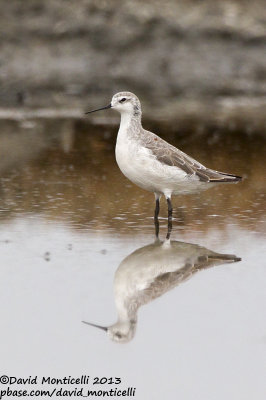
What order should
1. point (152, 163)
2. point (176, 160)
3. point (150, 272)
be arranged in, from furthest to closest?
1. point (176, 160)
2. point (152, 163)
3. point (150, 272)

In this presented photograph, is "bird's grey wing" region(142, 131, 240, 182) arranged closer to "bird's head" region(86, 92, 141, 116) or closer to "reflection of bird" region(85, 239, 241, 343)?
"bird's head" region(86, 92, 141, 116)

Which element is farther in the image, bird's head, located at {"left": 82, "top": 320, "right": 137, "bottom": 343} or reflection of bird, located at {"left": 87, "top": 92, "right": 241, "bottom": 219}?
reflection of bird, located at {"left": 87, "top": 92, "right": 241, "bottom": 219}

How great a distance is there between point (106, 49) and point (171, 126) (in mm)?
7296

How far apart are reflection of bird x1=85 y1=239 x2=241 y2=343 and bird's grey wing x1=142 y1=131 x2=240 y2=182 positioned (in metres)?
1.27

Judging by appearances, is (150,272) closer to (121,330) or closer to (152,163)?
(121,330)

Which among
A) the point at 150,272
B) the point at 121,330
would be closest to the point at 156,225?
the point at 150,272

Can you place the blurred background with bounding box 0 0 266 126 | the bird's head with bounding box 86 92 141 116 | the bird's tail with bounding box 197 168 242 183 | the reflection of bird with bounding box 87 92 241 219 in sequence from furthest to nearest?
the blurred background with bounding box 0 0 266 126 → the bird's head with bounding box 86 92 141 116 → the bird's tail with bounding box 197 168 242 183 → the reflection of bird with bounding box 87 92 241 219

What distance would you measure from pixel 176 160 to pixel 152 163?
0.42m

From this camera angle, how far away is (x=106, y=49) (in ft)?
85.9

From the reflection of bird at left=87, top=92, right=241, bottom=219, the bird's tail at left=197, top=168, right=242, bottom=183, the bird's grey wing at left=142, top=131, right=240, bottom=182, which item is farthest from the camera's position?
the bird's tail at left=197, top=168, right=242, bottom=183

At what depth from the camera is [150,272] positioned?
9117mm

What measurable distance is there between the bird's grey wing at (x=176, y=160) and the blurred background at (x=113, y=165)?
537 millimetres

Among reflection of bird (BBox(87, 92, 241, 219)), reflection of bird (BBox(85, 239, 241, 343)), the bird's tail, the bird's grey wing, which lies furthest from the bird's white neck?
reflection of bird (BBox(85, 239, 241, 343))

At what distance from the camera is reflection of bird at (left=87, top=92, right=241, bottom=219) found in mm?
11367
